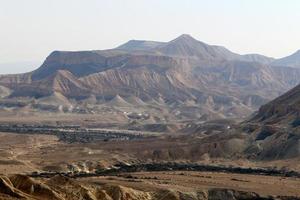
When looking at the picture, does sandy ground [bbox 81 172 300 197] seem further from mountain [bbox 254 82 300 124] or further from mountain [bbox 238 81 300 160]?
mountain [bbox 254 82 300 124]

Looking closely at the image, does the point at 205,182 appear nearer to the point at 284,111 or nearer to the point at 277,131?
the point at 277,131

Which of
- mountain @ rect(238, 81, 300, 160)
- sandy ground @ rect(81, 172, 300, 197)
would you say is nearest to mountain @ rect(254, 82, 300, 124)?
mountain @ rect(238, 81, 300, 160)

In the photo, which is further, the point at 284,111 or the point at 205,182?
the point at 284,111

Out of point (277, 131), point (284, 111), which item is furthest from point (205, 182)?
point (284, 111)

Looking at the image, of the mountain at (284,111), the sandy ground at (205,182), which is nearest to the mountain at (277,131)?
the mountain at (284,111)

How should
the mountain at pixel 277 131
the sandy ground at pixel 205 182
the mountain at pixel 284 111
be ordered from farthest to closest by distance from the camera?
the mountain at pixel 284 111 < the mountain at pixel 277 131 < the sandy ground at pixel 205 182

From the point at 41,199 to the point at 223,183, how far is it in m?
43.1

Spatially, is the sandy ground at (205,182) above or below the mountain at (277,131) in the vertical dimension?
below

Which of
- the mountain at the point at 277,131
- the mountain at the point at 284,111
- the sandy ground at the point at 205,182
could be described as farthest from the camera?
the mountain at the point at 284,111

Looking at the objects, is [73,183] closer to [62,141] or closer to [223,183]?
[223,183]

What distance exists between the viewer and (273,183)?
4417 inches

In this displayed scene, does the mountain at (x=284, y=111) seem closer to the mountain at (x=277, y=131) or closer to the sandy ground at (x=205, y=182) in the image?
the mountain at (x=277, y=131)

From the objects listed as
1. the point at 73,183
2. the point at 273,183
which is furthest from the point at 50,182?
the point at 273,183

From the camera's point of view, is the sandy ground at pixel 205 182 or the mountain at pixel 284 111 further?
the mountain at pixel 284 111
